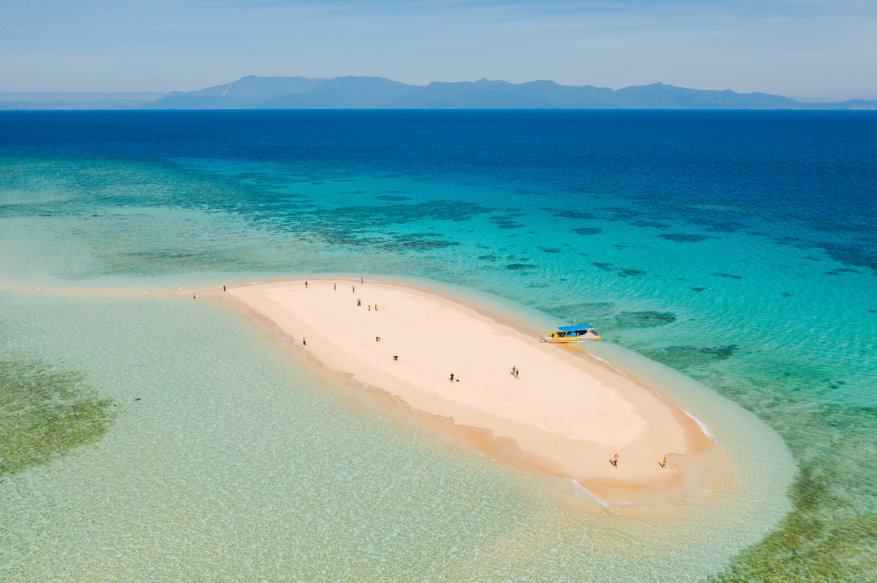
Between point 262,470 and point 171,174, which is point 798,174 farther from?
point 171,174

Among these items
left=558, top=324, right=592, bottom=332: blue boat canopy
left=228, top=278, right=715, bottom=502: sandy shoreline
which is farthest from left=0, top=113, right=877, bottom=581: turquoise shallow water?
left=228, top=278, right=715, bottom=502: sandy shoreline

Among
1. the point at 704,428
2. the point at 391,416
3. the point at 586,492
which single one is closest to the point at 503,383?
the point at 391,416

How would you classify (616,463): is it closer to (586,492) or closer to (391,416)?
(586,492)

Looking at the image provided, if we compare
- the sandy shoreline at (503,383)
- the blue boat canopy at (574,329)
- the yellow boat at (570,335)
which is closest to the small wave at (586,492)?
the sandy shoreline at (503,383)

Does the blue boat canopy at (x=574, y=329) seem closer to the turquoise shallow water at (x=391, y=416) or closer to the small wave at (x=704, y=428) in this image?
the turquoise shallow water at (x=391, y=416)

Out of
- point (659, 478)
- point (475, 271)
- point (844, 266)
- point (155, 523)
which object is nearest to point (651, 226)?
point (844, 266)
